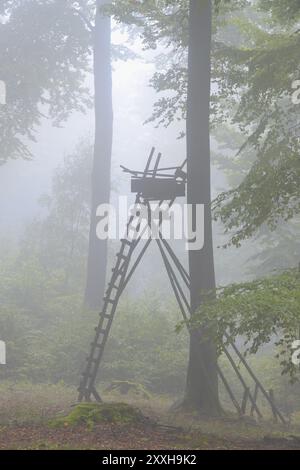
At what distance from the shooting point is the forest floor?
22.7 feet

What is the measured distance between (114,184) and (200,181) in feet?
78.0

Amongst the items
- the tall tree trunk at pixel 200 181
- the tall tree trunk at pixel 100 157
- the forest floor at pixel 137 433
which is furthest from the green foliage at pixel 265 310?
the tall tree trunk at pixel 100 157

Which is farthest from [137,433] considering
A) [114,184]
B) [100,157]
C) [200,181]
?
[114,184]

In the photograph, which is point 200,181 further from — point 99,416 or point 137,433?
point 137,433

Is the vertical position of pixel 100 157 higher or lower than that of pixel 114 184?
lower

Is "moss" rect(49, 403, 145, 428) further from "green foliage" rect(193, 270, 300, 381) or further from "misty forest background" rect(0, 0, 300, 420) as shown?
"misty forest background" rect(0, 0, 300, 420)

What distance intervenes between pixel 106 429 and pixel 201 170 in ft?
17.6

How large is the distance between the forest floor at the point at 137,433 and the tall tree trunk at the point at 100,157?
7.93 metres

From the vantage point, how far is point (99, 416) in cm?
795

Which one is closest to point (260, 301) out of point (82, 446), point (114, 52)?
point (82, 446)

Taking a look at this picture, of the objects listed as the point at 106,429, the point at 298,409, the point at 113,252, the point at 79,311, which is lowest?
the point at 298,409

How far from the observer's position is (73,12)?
20328mm

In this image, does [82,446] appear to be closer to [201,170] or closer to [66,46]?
[201,170]

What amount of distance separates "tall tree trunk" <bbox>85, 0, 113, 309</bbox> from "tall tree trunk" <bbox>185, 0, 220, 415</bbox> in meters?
8.29
